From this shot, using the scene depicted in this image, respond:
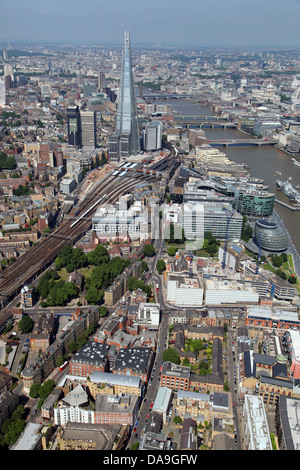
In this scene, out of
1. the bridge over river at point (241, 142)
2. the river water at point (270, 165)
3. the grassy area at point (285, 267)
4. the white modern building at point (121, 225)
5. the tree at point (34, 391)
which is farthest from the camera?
the bridge over river at point (241, 142)

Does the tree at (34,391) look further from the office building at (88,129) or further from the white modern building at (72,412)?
the office building at (88,129)

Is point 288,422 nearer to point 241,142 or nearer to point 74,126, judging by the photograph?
point 74,126


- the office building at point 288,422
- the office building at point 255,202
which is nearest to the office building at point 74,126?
the office building at point 255,202

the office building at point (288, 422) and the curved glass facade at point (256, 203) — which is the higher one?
the curved glass facade at point (256, 203)

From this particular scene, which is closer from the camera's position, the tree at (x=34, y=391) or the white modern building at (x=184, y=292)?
the tree at (x=34, y=391)

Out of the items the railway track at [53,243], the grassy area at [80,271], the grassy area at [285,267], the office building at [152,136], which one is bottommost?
the grassy area at [80,271]

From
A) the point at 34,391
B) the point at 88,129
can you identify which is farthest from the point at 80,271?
the point at 88,129
